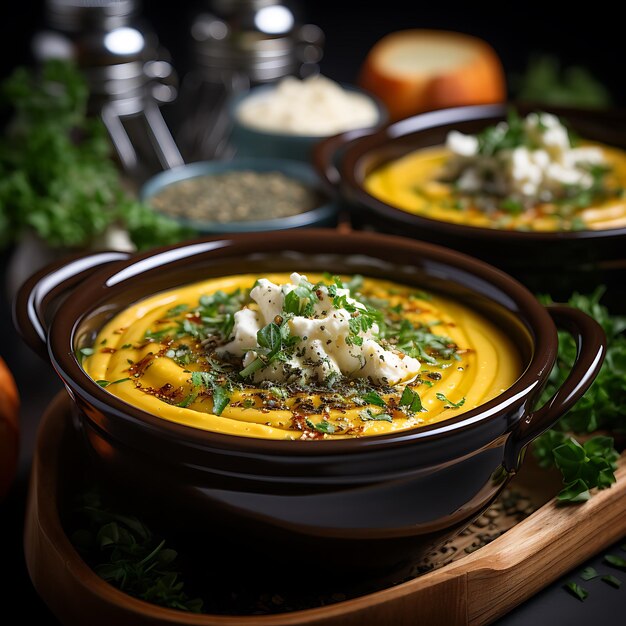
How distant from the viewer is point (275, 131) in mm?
4617

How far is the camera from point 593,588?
236 cm

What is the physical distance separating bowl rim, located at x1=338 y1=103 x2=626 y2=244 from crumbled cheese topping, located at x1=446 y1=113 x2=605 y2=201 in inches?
13.3

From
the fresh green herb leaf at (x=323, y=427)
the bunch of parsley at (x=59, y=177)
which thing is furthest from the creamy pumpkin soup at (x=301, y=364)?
the bunch of parsley at (x=59, y=177)

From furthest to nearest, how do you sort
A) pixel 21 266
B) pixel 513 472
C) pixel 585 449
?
pixel 21 266, pixel 585 449, pixel 513 472

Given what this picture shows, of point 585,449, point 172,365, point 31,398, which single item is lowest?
point 31,398

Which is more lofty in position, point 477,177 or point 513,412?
point 513,412

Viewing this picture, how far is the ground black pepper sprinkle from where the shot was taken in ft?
13.1

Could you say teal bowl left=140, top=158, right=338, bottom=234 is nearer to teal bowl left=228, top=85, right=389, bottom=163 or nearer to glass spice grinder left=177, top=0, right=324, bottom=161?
teal bowl left=228, top=85, right=389, bottom=163

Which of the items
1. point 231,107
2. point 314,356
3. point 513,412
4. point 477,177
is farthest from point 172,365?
point 231,107

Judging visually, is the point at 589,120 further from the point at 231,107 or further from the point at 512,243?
the point at 231,107

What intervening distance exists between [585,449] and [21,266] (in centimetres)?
235

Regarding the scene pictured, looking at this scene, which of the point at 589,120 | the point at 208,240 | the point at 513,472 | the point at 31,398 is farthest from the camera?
the point at 589,120

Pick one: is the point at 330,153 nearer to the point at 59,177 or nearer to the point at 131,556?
the point at 59,177

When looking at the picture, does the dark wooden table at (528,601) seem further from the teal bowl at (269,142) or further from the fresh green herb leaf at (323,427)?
the teal bowl at (269,142)
